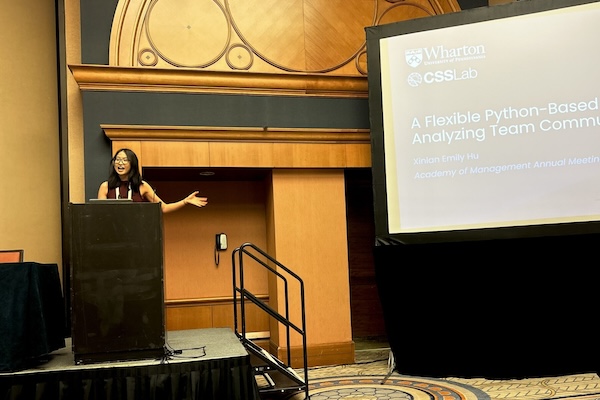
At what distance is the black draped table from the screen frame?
2839 millimetres

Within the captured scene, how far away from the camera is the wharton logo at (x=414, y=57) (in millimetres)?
5309

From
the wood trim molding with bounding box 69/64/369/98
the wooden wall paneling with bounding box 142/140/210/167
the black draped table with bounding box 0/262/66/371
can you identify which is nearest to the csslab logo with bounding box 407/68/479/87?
the wood trim molding with bounding box 69/64/369/98

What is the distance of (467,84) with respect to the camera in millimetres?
5180

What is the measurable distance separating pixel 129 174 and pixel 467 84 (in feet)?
9.55

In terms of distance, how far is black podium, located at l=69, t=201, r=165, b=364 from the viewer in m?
3.50

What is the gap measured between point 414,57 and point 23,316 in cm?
374

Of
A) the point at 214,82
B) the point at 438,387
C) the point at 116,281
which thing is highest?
the point at 214,82

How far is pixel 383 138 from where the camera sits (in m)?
5.38

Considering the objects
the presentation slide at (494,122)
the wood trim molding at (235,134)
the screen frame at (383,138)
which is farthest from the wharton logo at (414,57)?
the wood trim molding at (235,134)

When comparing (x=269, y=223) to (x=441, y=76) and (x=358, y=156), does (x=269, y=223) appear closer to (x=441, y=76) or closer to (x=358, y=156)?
(x=358, y=156)

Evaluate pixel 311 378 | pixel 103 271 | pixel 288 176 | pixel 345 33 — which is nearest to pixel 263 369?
pixel 311 378

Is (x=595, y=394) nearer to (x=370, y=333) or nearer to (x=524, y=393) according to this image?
(x=524, y=393)

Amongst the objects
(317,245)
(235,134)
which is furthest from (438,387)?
(235,134)

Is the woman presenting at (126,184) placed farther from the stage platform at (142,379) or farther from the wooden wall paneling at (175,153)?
the stage platform at (142,379)
